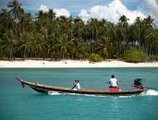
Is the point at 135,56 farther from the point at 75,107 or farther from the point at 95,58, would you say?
the point at 75,107

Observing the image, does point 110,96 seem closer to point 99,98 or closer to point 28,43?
point 99,98

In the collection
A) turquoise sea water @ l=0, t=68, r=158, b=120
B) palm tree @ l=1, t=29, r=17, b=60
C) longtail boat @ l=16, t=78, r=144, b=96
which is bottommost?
turquoise sea water @ l=0, t=68, r=158, b=120

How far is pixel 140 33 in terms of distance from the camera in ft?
275

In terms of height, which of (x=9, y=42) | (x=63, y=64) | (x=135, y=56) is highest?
(x=9, y=42)

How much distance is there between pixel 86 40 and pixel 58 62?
1904 centimetres

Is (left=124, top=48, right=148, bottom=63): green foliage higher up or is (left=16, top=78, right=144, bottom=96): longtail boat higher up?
(left=124, top=48, right=148, bottom=63): green foliage

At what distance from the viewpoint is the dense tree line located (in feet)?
237

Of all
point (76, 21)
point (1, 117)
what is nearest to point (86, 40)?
point (76, 21)

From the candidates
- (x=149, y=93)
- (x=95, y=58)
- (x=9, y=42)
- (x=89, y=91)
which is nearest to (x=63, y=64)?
(x=95, y=58)

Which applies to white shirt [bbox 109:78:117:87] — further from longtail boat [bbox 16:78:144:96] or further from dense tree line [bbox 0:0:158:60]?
dense tree line [bbox 0:0:158:60]

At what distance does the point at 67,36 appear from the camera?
249 ft

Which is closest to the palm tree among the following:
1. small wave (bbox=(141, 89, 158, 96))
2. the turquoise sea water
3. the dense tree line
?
the dense tree line

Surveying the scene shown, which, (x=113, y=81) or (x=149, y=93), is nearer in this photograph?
(x=113, y=81)

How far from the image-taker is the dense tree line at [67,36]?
7231cm
